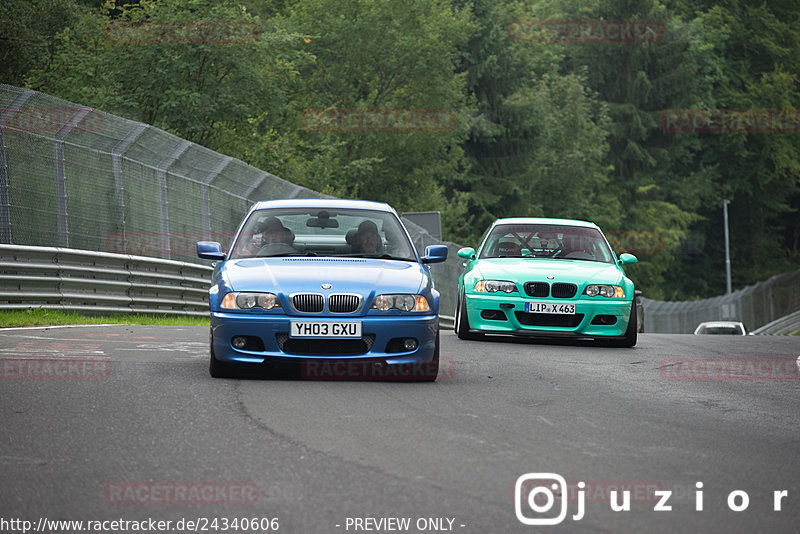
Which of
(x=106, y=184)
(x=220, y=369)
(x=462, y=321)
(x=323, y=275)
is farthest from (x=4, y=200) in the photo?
(x=323, y=275)

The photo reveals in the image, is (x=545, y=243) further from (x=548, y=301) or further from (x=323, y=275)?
(x=323, y=275)

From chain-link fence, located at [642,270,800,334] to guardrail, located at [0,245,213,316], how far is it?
3020 cm

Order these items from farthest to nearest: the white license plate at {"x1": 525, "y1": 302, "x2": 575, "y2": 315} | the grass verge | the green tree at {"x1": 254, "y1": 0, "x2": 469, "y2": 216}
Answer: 1. the green tree at {"x1": 254, "y1": 0, "x2": 469, "y2": 216}
2. the grass verge
3. the white license plate at {"x1": 525, "y1": 302, "x2": 575, "y2": 315}

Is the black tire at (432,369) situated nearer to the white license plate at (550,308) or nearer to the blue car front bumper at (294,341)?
the blue car front bumper at (294,341)

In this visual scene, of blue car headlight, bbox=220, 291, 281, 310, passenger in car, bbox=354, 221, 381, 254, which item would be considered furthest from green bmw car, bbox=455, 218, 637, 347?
blue car headlight, bbox=220, 291, 281, 310

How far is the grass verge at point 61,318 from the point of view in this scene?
16.4 meters

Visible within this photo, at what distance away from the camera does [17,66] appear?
3161 cm

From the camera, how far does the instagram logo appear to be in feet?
17.3

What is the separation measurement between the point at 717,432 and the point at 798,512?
227cm

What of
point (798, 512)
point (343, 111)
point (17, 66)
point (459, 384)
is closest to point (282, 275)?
point (459, 384)

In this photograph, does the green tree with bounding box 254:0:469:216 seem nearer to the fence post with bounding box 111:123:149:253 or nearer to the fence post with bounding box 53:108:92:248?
the fence post with bounding box 111:123:149:253

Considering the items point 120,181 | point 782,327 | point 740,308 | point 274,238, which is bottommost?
point 782,327

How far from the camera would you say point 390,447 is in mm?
6816

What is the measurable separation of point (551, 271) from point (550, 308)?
46 cm
